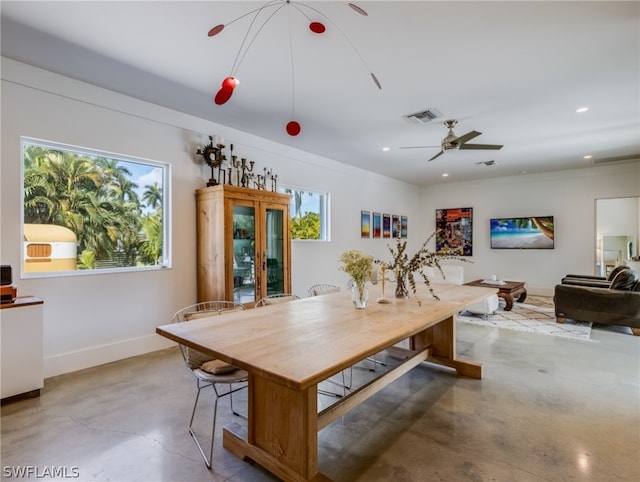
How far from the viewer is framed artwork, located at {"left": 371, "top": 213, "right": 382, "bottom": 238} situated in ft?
23.9

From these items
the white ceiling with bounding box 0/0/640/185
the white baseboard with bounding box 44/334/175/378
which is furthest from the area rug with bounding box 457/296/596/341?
the white baseboard with bounding box 44/334/175/378

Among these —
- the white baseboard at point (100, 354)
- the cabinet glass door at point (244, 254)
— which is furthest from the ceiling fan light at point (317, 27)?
the white baseboard at point (100, 354)

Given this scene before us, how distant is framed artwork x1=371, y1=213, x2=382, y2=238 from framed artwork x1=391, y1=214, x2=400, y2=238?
59 centimetres

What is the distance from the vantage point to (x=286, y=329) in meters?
1.77

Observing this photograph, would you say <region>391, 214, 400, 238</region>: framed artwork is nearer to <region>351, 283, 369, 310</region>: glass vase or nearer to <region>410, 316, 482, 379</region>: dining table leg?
<region>410, 316, 482, 379</region>: dining table leg

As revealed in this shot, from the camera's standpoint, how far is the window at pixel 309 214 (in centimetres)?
548

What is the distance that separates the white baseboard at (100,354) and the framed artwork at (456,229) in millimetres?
7227

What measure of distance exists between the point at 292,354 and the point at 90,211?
313 centimetres

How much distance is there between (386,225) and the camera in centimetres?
771

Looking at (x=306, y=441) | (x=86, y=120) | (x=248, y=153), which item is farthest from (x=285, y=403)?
(x=248, y=153)

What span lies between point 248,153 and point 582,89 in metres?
3.97

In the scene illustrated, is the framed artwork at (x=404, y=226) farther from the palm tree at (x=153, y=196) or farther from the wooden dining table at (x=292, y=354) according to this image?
the wooden dining table at (x=292, y=354)

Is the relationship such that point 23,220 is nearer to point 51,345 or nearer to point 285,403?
point 51,345

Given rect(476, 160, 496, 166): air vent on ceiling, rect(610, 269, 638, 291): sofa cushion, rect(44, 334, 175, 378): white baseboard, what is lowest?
rect(44, 334, 175, 378): white baseboard
